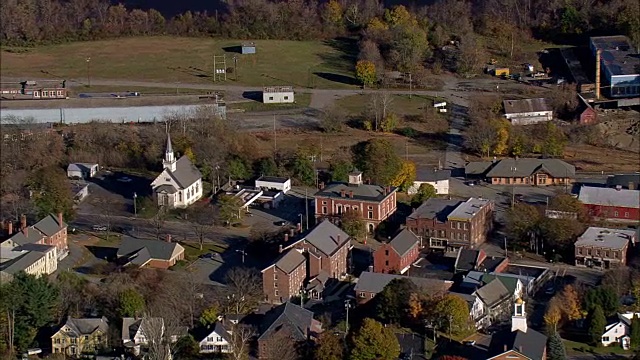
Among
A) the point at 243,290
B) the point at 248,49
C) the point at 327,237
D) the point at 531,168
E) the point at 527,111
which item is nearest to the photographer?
the point at 243,290

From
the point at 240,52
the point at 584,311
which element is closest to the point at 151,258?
the point at 584,311

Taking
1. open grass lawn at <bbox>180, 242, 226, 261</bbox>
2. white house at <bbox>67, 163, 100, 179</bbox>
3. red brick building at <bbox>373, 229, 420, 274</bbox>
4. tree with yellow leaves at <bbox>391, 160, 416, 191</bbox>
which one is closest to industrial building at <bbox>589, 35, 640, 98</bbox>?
tree with yellow leaves at <bbox>391, 160, 416, 191</bbox>

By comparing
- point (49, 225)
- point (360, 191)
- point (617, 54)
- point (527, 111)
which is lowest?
point (49, 225)

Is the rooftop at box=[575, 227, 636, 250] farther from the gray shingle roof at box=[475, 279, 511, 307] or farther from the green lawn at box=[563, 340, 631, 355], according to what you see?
the green lawn at box=[563, 340, 631, 355]

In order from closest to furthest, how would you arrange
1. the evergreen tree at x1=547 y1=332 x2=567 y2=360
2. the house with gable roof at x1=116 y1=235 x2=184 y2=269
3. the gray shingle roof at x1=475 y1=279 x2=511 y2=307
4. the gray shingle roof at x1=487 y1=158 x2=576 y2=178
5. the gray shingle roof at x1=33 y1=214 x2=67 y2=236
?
the evergreen tree at x1=547 y1=332 x2=567 y2=360 → the gray shingle roof at x1=475 y1=279 x2=511 y2=307 → the house with gable roof at x1=116 y1=235 x2=184 y2=269 → the gray shingle roof at x1=33 y1=214 x2=67 y2=236 → the gray shingle roof at x1=487 y1=158 x2=576 y2=178

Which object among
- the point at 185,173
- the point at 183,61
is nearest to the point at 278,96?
the point at 183,61

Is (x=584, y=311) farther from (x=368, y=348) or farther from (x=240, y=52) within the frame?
(x=240, y=52)

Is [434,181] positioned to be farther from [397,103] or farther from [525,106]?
[397,103]

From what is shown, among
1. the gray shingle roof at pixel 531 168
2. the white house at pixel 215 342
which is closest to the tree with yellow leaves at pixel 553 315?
the white house at pixel 215 342
